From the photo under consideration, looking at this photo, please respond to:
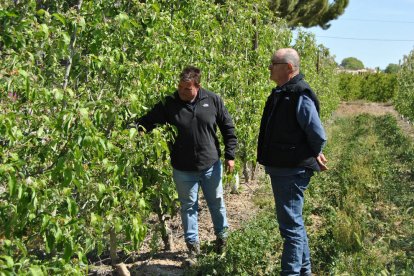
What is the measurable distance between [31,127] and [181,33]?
2.33m

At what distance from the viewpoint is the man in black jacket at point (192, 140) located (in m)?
4.23

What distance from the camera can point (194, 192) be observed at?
4.39 meters

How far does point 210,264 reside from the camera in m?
4.22

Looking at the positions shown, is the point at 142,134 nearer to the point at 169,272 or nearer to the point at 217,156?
the point at 217,156

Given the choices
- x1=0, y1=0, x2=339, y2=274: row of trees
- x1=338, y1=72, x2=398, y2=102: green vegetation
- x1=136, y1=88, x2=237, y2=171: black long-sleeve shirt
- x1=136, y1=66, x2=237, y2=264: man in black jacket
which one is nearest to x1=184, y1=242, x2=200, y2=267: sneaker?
x1=136, y1=66, x2=237, y2=264: man in black jacket

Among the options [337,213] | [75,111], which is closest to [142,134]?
[75,111]

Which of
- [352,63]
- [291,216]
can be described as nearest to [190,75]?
[291,216]

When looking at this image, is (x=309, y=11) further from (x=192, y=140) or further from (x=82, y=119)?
(x=82, y=119)

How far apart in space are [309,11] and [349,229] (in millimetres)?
20174

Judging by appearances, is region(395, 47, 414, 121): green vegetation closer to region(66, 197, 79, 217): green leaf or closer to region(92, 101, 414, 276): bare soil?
region(92, 101, 414, 276): bare soil

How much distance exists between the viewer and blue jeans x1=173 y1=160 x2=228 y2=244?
171 inches

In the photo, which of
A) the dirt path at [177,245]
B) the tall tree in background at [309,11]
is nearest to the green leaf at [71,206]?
the dirt path at [177,245]

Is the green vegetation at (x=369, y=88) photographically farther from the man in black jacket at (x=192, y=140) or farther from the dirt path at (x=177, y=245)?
the man in black jacket at (x=192, y=140)

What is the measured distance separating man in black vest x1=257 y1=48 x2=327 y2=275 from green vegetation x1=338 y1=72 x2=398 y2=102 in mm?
35851
